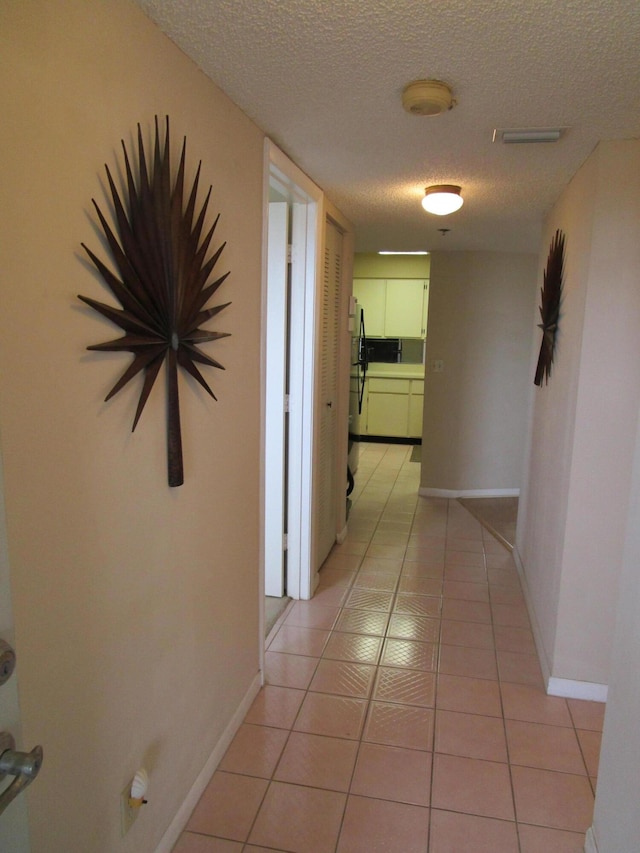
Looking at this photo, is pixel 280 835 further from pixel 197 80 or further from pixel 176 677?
pixel 197 80

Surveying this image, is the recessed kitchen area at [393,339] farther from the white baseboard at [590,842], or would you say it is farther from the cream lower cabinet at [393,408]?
the white baseboard at [590,842]

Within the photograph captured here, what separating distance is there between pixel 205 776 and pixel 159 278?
153 centimetres

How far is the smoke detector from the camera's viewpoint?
161 centimetres

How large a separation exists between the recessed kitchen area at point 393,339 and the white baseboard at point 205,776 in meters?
5.18

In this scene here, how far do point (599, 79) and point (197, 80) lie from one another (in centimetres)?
106

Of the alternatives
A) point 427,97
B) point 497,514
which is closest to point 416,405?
point 497,514

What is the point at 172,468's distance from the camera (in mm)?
1522

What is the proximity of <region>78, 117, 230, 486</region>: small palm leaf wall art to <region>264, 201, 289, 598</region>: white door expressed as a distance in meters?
1.28

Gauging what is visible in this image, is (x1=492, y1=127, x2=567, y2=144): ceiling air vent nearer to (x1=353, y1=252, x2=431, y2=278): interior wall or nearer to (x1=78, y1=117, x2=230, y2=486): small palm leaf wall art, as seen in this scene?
(x1=78, y1=117, x2=230, y2=486): small palm leaf wall art

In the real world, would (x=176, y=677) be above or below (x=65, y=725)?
below

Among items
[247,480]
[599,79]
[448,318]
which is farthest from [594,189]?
[448,318]

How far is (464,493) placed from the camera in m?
5.30

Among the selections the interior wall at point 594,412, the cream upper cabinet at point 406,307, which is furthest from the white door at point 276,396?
the cream upper cabinet at point 406,307

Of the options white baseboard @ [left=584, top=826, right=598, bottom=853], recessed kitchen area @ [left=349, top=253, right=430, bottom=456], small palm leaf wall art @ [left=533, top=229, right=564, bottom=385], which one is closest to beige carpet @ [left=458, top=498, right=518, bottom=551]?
small palm leaf wall art @ [left=533, top=229, right=564, bottom=385]
